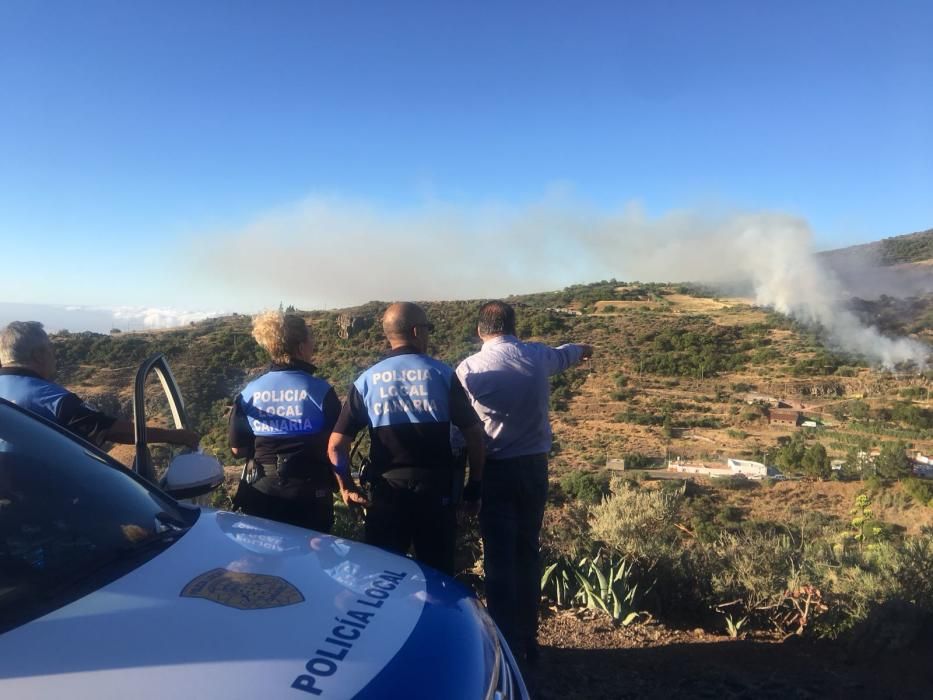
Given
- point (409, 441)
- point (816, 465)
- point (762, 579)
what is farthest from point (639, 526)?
point (816, 465)

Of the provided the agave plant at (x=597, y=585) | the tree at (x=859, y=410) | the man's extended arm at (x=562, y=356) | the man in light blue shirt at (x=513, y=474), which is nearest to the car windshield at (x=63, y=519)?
the man in light blue shirt at (x=513, y=474)

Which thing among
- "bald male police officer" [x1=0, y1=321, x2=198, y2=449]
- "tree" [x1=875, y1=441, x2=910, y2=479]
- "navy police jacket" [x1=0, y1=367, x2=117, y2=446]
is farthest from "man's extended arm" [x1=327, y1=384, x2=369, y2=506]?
"tree" [x1=875, y1=441, x2=910, y2=479]

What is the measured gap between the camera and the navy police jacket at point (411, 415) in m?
3.09

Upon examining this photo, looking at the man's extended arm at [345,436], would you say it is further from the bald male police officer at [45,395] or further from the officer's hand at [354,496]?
the bald male police officer at [45,395]

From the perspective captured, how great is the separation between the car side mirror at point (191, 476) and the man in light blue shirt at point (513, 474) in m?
1.32

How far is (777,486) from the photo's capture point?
19.1 meters

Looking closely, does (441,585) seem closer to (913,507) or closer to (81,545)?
(81,545)

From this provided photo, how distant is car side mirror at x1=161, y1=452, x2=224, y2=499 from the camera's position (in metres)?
2.60

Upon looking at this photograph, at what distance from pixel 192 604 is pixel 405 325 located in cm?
178

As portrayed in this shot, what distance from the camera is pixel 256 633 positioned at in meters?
1.52

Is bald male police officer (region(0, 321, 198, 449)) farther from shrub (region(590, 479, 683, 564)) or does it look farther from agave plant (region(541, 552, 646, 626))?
shrub (region(590, 479, 683, 564))

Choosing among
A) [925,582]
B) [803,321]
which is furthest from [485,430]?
[803,321]

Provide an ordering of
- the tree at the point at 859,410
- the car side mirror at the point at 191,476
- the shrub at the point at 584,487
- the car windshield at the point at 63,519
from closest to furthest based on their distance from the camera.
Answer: the car windshield at the point at 63,519 < the car side mirror at the point at 191,476 < the shrub at the point at 584,487 < the tree at the point at 859,410

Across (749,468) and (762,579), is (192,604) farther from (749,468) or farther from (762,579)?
(749,468)
